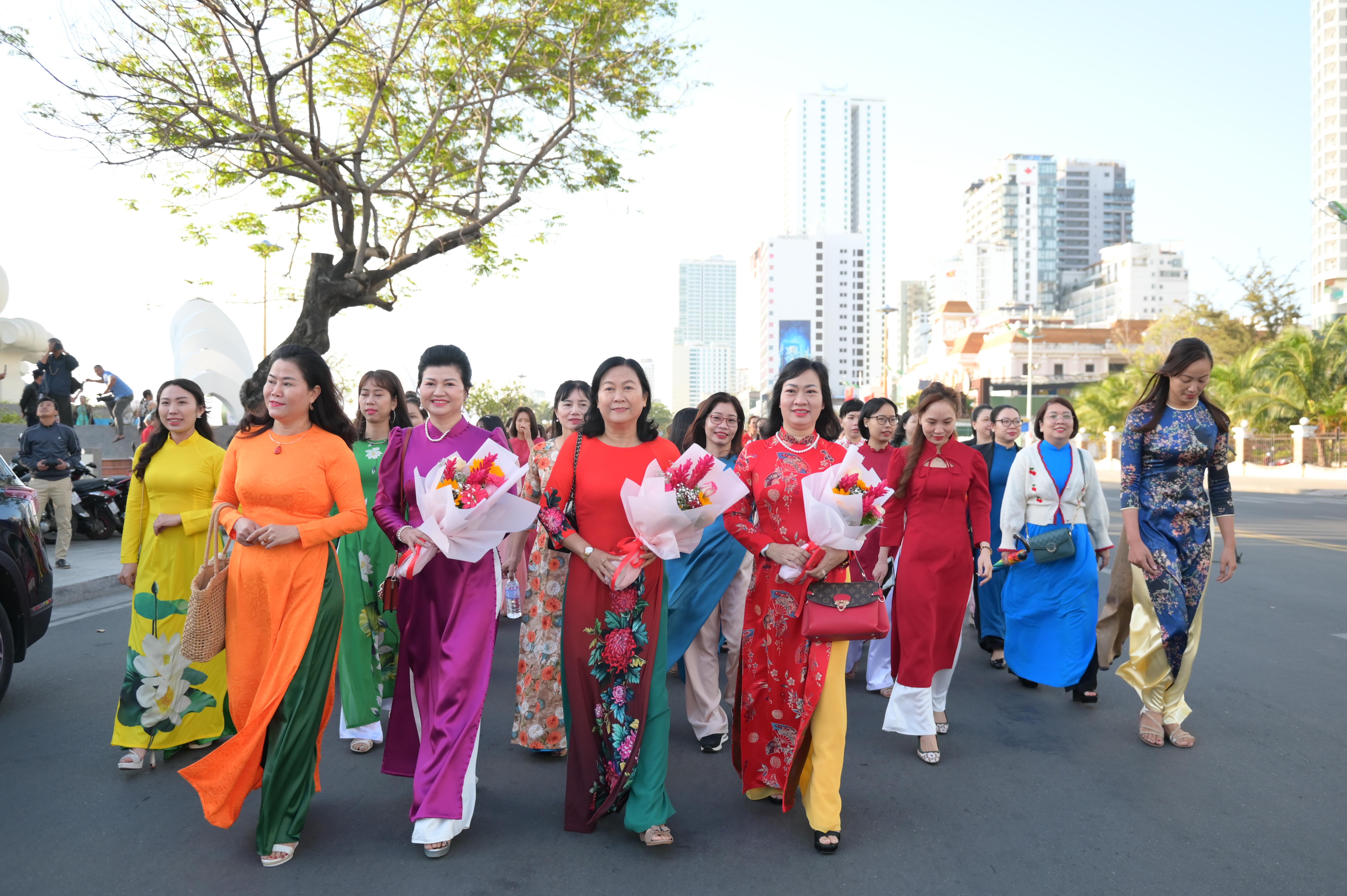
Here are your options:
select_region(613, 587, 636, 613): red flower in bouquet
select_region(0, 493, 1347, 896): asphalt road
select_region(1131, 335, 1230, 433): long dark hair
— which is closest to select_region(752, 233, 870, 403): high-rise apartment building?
select_region(1131, 335, 1230, 433): long dark hair

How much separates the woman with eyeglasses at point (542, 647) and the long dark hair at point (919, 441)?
1.78m

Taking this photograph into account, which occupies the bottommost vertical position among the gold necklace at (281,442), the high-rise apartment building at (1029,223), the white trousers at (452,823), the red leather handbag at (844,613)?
the white trousers at (452,823)

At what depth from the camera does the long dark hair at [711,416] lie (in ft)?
19.4

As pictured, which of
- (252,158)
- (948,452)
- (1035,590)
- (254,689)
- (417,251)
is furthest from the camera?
(417,251)

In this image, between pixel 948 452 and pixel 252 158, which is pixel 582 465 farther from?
pixel 252 158

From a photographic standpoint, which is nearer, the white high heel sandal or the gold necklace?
the gold necklace

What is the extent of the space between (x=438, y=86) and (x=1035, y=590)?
413 inches

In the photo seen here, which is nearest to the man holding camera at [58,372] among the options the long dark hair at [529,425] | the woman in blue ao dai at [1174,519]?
the long dark hair at [529,425]

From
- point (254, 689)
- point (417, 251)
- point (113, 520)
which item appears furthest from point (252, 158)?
point (254, 689)

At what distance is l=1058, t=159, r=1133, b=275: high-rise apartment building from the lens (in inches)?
5807

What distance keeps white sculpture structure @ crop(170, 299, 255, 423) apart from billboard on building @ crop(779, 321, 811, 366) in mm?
70955

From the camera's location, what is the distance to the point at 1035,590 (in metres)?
5.50

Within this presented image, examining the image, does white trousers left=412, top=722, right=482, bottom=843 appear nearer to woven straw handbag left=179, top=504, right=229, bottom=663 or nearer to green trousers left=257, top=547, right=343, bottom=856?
green trousers left=257, top=547, right=343, bottom=856

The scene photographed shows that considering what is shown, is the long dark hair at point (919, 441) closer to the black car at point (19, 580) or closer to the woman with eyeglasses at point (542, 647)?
the woman with eyeglasses at point (542, 647)
